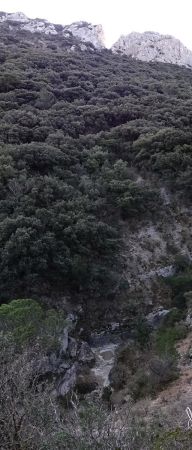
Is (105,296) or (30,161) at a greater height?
(30,161)

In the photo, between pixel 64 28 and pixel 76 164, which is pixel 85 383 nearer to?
pixel 76 164

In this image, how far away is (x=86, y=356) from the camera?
16.5m

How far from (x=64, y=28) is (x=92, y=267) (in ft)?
194

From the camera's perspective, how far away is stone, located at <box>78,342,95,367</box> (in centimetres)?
1630

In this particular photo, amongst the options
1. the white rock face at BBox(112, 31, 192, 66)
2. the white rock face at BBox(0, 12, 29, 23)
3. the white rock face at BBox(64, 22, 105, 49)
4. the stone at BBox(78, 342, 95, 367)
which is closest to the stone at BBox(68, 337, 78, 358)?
the stone at BBox(78, 342, 95, 367)

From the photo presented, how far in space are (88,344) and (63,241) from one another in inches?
167

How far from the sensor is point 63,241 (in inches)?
739

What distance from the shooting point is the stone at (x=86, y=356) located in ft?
53.5

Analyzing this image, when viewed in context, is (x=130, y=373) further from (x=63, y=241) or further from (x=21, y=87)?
(x=21, y=87)

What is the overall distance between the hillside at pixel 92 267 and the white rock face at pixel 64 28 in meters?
33.9

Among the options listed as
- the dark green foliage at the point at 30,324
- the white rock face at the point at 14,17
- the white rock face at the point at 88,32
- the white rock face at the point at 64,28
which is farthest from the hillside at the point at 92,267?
the white rock face at the point at 14,17

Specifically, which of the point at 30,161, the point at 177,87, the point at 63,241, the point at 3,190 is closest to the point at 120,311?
the point at 63,241

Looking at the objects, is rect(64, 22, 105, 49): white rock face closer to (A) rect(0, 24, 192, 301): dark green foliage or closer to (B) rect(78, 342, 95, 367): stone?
(A) rect(0, 24, 192, 301): dark green foliage

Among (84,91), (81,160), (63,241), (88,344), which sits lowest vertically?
(88,344)
